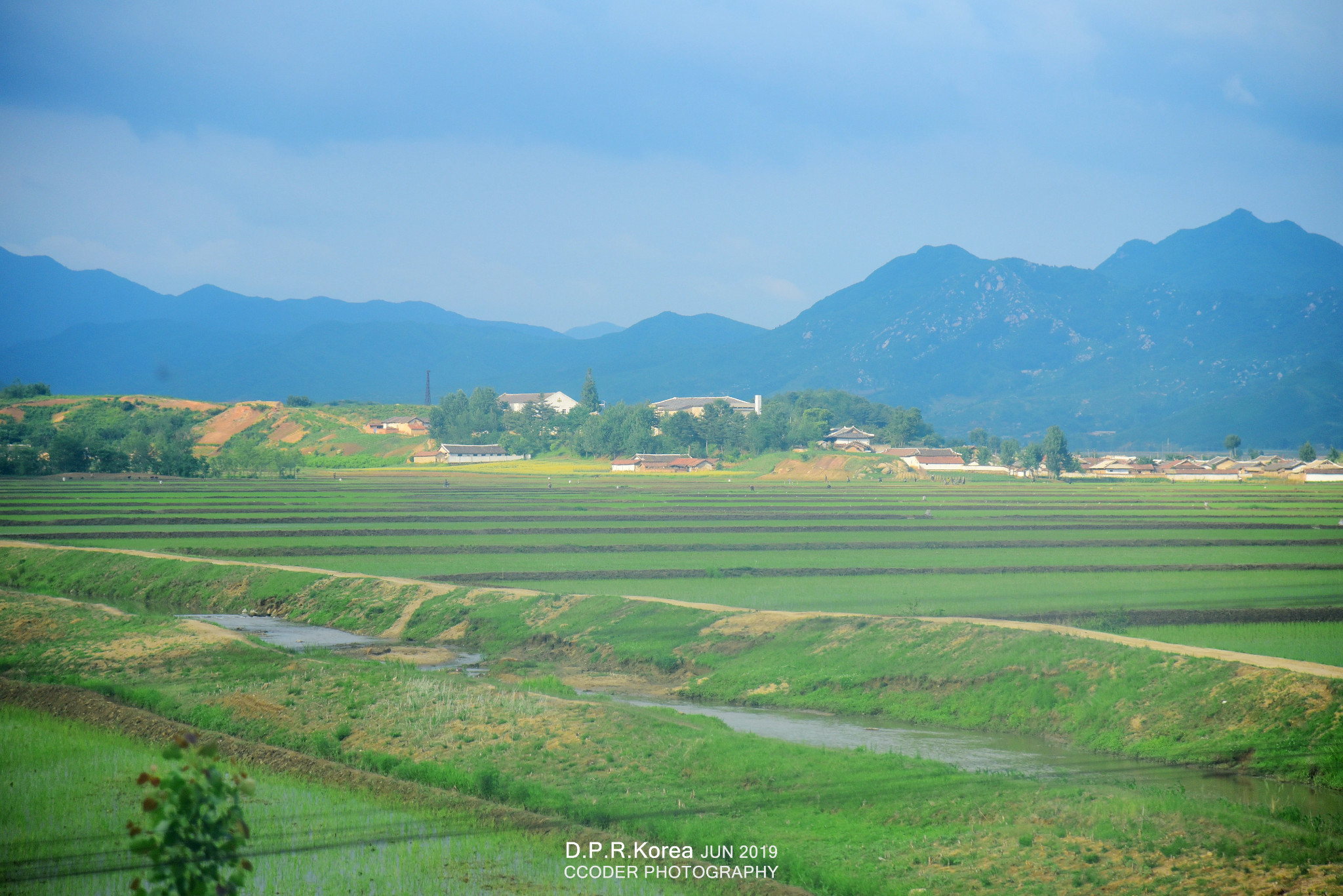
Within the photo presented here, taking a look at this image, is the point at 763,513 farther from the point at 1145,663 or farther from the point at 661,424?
the point at 661,424

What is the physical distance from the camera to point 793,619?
28859 mm

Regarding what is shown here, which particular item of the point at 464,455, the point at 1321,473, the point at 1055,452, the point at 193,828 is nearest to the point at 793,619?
the point at 193,828

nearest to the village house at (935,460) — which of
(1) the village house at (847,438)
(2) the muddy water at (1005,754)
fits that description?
(1) the village house at (847,438)

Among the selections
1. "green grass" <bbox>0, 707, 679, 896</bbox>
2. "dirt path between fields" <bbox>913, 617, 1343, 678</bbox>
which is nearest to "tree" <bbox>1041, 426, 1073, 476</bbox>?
"dirt path between fields" <bbox>913, 617, 1343, 678</bbox>

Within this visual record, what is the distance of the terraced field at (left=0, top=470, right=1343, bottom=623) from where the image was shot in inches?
1457

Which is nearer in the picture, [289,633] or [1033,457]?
[289,633]

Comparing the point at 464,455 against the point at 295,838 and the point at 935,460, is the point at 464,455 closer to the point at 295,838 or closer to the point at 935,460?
the point at 935,460

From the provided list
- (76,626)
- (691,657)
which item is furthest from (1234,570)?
(76,626)

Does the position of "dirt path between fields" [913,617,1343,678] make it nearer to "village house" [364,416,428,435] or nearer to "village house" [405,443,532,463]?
"village house" [405,443,532,463]

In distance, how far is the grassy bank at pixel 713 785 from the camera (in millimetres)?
13469

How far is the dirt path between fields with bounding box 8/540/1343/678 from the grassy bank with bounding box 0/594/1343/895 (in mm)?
6974

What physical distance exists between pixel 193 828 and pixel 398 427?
18866 cm

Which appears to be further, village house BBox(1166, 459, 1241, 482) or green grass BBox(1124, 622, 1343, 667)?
village house BBox(1166, 459, 1241, 482)

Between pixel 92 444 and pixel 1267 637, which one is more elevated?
pixel 92 444
